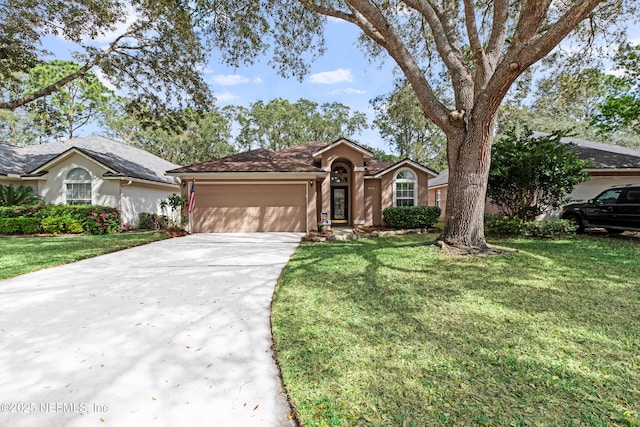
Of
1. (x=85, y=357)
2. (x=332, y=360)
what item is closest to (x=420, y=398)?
(x=332, y=360)

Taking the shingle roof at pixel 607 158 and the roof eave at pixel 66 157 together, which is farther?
the roof eave at pixel 66 157

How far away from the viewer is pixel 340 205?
54.5 ft

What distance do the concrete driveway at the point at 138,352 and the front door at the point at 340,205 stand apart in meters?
11.4

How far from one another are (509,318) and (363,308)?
5.89ft

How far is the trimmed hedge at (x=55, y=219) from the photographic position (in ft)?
38.8

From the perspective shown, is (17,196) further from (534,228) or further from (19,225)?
(534,228)

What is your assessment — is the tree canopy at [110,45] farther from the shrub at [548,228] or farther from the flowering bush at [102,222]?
Answer: the shrub at [548,228]

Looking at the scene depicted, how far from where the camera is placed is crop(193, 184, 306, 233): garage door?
12812 millimetres

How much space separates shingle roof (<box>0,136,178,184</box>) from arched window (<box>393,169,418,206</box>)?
531 inches

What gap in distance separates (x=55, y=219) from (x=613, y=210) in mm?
21496

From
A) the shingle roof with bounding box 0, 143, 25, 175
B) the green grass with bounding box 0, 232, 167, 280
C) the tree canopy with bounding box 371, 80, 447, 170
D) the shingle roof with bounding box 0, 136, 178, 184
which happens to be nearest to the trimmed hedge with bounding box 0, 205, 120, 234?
the shingle roof with bounding box 0, 136, 178, 184

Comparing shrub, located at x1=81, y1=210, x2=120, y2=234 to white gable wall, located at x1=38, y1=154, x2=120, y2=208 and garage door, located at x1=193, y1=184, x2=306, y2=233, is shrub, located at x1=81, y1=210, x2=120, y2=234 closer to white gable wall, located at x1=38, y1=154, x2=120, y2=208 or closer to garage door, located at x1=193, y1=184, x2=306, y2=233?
white gable wall, located at x1=38, y1=154, x2=120, y2=208

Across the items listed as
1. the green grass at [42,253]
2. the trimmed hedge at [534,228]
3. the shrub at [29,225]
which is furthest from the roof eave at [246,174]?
the trimmed hedge at [534,228]

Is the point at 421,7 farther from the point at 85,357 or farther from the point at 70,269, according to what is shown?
the point at 70,269
